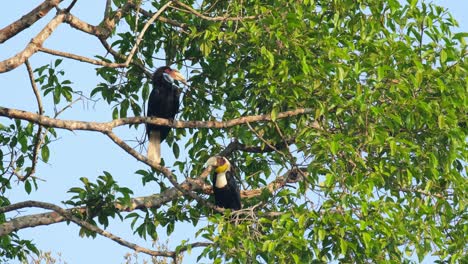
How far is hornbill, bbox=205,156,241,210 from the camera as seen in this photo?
10.6 metres

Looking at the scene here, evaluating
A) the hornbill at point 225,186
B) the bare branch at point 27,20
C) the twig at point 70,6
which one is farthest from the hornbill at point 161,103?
the bare branch at point 27,20

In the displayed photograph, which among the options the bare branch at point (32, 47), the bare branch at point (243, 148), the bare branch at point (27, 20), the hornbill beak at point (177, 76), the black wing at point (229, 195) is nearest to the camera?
the bare branch at point (32, 47)

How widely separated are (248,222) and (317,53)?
1.78 metres

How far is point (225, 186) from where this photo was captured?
1062cm

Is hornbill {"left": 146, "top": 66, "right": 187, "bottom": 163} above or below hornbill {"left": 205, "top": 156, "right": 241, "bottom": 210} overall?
above

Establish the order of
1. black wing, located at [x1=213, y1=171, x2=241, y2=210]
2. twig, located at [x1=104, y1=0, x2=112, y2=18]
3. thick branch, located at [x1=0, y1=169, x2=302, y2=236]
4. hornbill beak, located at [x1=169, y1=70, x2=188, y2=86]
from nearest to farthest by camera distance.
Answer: thick branch, located at [x1=0, y1=169, x2=302, y2=236] < twig, located at [x1=104, y1=0, x2=112, y2=18] < black wing, located at [x1=213, y1=171, x2=241, y2=210] < hornbill beak, located at [x1=169, y1=70, x2=188, y2=86]

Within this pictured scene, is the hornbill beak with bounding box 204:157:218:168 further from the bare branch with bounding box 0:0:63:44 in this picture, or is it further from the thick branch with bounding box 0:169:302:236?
the bare branch with bounding box 0:0:63:44

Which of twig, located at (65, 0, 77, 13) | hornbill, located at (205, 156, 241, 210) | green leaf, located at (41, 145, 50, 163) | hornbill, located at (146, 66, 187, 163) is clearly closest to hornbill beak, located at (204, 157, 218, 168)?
hornbill, located at (205, 156, 241, 210)

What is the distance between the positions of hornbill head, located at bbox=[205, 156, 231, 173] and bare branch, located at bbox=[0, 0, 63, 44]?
2.46m

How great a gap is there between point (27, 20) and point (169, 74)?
2.49 m

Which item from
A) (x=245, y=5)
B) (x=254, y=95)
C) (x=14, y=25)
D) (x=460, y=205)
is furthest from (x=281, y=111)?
(x=14, y=25)

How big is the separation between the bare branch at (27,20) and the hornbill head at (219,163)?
246cm

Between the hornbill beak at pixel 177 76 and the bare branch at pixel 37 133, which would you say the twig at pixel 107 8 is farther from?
the hornbill beak at pixel 177 76

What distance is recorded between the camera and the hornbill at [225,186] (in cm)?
1058
